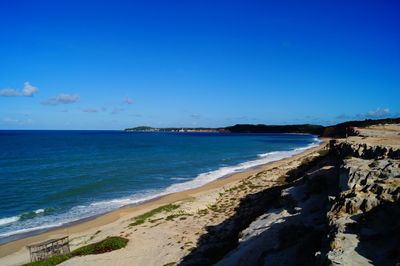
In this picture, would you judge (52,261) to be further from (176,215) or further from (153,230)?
(176,215)

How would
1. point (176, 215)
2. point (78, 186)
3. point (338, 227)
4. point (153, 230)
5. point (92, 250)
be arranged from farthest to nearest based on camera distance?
point (78, 186) < point (176, 215) < point (153, 230) < point (92, 250) < point (338, 227)

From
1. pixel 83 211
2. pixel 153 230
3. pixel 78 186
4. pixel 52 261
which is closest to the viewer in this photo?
pixel 52 261

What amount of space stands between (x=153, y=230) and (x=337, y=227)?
1403cm

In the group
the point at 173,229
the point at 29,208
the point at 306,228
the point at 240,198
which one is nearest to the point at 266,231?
the point at 306,228

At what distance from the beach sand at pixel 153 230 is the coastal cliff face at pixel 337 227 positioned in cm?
254

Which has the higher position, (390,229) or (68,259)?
(390,229)

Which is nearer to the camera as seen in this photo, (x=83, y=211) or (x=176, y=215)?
(x=176, y=215)

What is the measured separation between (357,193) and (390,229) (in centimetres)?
251

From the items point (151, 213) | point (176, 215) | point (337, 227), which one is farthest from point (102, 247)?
point (337, 227)

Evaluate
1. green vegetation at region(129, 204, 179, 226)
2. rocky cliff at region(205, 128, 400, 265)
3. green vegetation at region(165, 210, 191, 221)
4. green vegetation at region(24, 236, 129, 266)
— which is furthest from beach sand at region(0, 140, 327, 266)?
rocky cliff at region(205, 128, 400, 265)

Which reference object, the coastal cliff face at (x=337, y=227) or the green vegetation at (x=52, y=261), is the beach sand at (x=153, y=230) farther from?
the coastal cliff face at (x=337, y=227)

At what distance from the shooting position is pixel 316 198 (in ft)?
56.7

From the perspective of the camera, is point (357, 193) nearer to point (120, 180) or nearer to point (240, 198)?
point (240, 198)

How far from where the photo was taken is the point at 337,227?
31.6 ft
